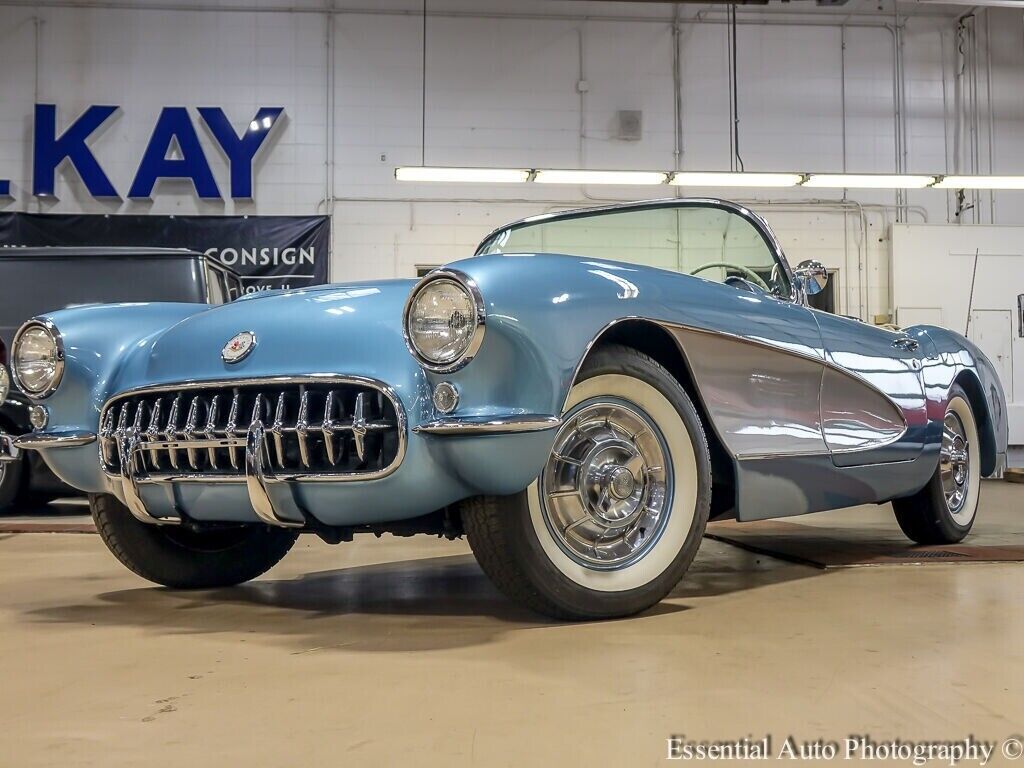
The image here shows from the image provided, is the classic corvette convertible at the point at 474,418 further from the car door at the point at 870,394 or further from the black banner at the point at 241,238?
the black banner at the point at 241,238

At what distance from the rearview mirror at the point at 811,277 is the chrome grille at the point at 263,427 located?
197 centimetres

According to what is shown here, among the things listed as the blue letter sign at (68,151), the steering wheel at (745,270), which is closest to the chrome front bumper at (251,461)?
the steering wheel at (745,270)

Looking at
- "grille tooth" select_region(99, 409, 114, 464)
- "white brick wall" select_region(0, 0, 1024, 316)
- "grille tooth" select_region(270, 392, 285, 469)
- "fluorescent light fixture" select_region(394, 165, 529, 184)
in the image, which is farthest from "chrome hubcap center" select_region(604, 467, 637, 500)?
"white brick wall" select_region(0, 0, 1024, 316)

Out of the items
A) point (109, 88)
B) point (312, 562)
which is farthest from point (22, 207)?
point (312, 562)

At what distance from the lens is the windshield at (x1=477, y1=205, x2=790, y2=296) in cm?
373

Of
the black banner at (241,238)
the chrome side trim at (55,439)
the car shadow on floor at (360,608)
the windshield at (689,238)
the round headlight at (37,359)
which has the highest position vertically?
the black banner at (241,238)

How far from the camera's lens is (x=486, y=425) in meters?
2.23

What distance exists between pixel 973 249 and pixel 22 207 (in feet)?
35.5

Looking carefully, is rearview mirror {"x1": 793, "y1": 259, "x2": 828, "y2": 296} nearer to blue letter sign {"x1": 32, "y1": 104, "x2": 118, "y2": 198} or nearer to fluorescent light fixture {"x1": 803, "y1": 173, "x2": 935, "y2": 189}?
fluorescent light fixture {"x1": 803, "y1": 173, "x2": 935, "y2": 189}

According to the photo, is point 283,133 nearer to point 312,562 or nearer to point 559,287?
point 312,562

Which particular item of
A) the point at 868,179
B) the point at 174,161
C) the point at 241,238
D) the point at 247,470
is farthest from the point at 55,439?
the point at 174,161

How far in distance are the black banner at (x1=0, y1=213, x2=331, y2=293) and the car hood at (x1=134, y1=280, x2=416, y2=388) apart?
8519 mm

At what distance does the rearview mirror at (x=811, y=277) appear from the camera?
12.2ft

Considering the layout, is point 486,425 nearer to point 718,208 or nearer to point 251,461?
point 251,461
